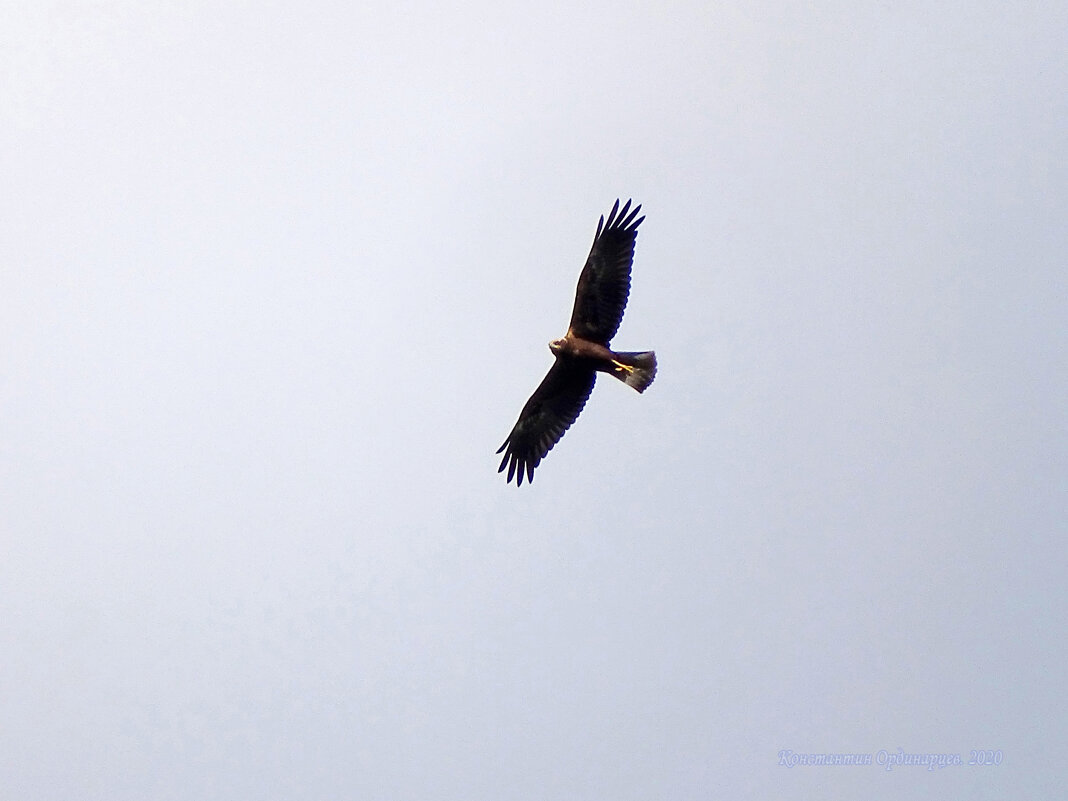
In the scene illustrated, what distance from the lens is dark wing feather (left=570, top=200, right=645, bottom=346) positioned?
23.5 m

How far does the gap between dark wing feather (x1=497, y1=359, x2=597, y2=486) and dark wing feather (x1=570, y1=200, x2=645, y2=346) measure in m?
1.09

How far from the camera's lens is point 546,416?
982 inches

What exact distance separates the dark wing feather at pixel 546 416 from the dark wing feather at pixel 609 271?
109 centimetres

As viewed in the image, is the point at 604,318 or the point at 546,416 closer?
the point at 604,318

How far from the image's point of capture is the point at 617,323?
23812 millimetres

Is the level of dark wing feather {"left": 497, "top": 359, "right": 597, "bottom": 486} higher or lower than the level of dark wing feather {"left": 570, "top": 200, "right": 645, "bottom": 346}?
lower

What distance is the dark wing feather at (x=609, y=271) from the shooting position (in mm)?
23516

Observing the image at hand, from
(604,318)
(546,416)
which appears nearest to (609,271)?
(604,318)

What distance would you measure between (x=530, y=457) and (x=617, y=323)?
8.66 ft

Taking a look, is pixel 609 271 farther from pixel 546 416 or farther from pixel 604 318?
pixel 546 416

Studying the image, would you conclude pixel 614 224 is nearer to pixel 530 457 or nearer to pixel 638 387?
pixel 638 387

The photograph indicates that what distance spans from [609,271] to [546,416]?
2635 millimetres

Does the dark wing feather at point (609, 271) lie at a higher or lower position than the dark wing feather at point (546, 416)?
higher

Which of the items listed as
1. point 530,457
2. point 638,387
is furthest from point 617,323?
point 530,457
